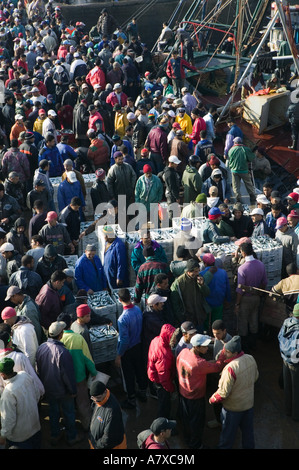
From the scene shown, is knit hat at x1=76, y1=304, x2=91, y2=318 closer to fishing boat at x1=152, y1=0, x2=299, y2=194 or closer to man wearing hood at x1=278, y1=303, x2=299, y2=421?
man wearing hood at x1=278, y1=303, x2=299, y2=421

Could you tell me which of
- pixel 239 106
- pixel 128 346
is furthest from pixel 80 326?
pixel 239 106

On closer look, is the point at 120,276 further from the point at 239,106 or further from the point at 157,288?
the point at 239,106

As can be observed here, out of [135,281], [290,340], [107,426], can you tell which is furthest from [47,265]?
[290,340]

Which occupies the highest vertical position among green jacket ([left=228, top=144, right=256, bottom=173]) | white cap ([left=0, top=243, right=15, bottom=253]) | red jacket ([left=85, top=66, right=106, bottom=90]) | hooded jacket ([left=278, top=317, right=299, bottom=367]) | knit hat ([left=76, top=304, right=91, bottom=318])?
red jacket ([left=85, top=66, right=106, bottom=90])

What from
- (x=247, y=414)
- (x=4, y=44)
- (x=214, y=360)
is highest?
(x=4, y=44)

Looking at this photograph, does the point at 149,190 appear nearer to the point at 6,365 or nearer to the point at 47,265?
the point at 47,265

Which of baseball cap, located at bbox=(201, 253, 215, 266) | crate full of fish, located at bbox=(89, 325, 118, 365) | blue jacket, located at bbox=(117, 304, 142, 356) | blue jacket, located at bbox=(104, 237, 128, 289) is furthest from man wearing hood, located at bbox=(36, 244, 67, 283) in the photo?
baseball cap, located at bbox=(201, 253, 215, 266)

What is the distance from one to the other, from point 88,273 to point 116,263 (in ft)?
1.67

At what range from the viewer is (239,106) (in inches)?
609

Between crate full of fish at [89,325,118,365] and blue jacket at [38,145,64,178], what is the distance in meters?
4.88

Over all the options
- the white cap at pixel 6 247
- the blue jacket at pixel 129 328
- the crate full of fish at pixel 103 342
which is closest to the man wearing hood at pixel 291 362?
the blue jacket at pixel 129 328

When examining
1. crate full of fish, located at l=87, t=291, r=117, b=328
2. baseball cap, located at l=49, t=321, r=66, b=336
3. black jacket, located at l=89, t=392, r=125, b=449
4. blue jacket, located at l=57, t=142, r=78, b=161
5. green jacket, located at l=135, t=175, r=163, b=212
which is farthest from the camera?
blue jacket, located at l=57, t=142, r=78, b=161

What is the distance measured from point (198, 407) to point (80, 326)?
1.59 metres

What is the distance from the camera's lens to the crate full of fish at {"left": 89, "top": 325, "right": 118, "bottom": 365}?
7250 mm
